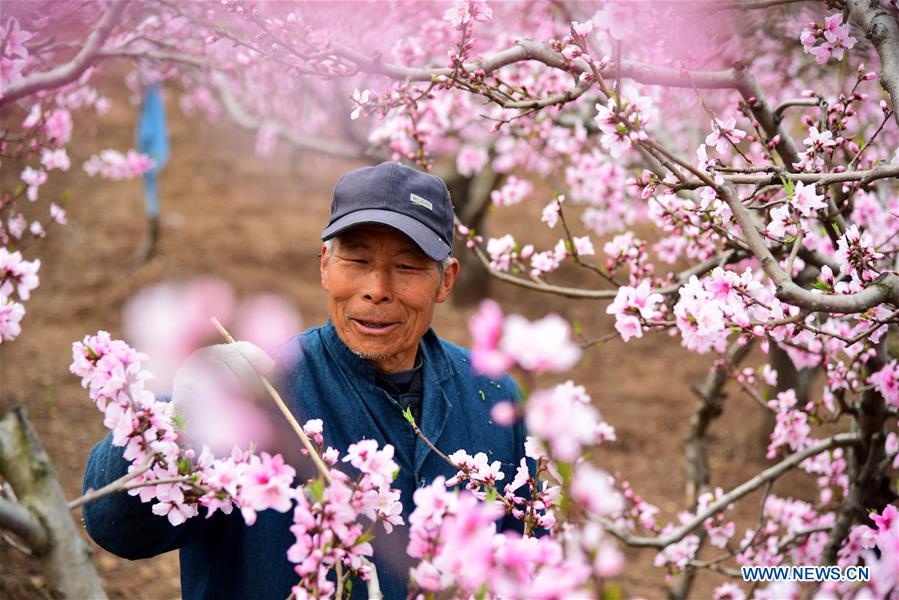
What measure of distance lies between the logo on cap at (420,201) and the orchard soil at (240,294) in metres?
2.69

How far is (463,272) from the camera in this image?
9.12 m

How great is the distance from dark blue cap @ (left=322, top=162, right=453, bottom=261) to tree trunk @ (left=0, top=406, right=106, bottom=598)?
1053 millimetres

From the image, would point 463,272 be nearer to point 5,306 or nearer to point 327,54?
point 327,54

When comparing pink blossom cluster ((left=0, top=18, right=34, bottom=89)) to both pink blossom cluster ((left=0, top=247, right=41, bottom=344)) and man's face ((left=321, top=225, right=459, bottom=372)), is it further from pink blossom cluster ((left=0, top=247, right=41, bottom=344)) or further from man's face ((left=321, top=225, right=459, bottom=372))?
man's face ((left=321, top=225, right=459, bottom=372))

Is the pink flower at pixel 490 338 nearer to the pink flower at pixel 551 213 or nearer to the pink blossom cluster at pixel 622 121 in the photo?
the pink blossom cluster at pixel 622 121

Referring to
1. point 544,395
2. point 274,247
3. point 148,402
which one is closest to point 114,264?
point 274,247

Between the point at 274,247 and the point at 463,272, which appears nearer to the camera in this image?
the point at 463,272

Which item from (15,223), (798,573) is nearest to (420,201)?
(798,573)

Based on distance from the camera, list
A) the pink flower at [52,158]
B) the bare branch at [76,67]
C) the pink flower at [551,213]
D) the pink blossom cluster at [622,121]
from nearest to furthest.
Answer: the pink blossom cluster at [622,121] → the bare branch at [76,67] → the pink flower at [551,213] → the pink flower at [52,158]

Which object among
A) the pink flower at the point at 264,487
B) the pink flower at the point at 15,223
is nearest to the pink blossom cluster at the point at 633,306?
the pink flower at the point at 264,487

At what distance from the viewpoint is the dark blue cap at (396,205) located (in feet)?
6.91

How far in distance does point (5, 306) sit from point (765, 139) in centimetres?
221

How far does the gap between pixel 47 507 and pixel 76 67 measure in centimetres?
211

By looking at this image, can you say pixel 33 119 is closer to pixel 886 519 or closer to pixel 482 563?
pixel 482 563
